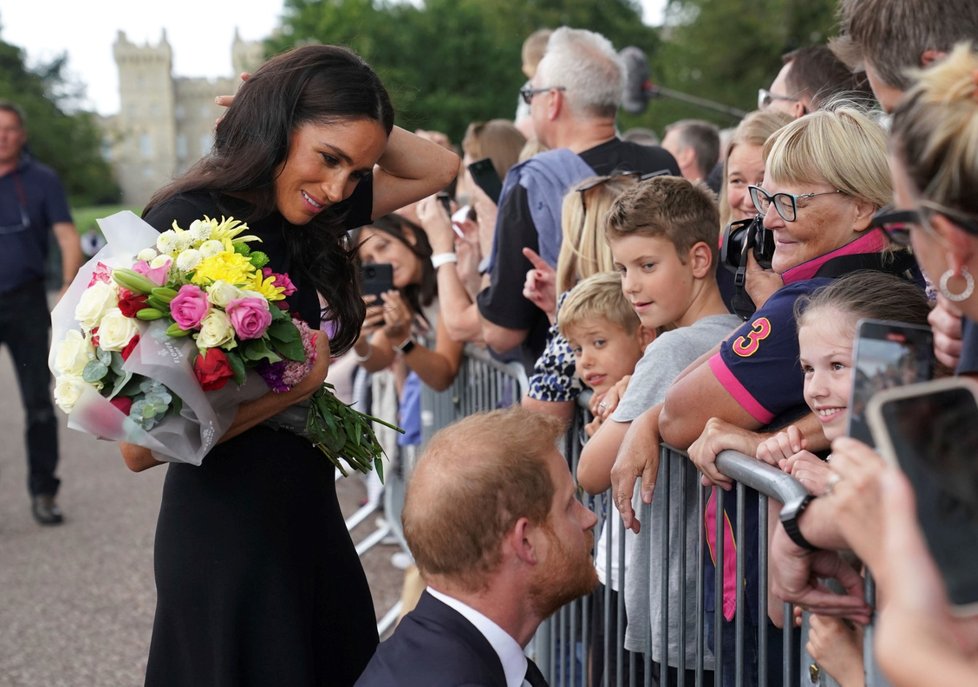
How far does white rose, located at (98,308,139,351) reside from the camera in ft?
8.93

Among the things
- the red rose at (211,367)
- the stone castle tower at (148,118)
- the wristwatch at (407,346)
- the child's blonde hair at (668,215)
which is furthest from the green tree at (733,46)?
the stone castle tower at (148,118)

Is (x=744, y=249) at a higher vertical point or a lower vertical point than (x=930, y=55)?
lower

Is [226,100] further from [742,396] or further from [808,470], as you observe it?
[808,470]

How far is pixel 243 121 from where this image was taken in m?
3.26

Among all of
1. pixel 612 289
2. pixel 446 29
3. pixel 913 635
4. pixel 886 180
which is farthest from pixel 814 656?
pixel 446 29

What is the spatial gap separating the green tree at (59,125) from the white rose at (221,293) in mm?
71816

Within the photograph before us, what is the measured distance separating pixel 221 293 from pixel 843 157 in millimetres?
1483

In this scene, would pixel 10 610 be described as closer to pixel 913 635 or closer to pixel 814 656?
pixel 814 656

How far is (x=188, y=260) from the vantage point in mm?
2850

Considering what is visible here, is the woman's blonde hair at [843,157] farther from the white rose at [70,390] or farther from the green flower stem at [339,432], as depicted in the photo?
the white rose at [70,390]

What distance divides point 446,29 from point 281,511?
46544 mm

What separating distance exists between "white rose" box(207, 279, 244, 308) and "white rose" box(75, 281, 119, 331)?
0.22 m

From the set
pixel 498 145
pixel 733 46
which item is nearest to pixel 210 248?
pixel 498 145

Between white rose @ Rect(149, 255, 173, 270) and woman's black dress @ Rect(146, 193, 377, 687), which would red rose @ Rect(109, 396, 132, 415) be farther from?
woman's black dress @ Rect(146, 193, 377, 687)
